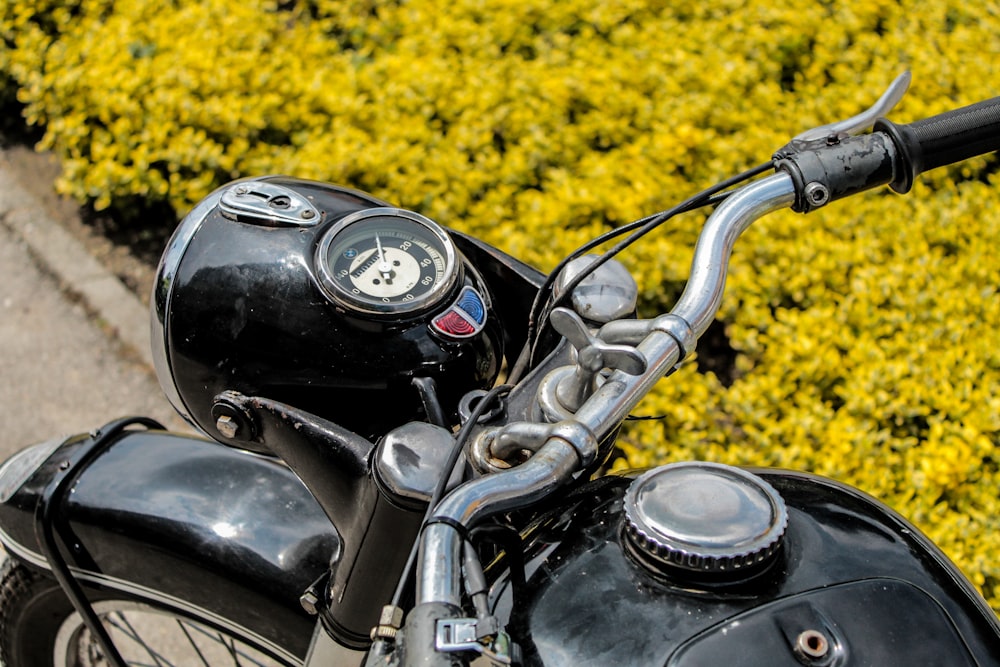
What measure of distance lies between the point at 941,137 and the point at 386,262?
687mm

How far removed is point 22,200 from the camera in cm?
378

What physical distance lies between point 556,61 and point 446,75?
0.41 m

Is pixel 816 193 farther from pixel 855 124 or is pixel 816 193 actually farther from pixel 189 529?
pixel 189 529

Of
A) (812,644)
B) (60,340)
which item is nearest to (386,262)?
(812,644)

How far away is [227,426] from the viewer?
49.1 inches

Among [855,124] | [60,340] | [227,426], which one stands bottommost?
[60,340]

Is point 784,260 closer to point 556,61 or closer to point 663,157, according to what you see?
point 663,157

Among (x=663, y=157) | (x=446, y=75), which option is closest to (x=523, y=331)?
(x=663, y=157)

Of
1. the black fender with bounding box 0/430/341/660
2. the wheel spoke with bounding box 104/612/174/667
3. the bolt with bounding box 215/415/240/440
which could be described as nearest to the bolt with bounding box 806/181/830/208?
the bolt with bounding box 215/415/240/440

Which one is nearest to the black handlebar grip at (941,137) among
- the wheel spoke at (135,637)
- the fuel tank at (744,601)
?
the fuel tank at (744,601)

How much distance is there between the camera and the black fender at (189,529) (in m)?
1.49

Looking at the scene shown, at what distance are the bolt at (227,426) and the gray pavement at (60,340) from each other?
1859mm

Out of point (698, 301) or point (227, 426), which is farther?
point (227, 426)

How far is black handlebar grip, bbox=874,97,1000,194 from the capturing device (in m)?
1.13
